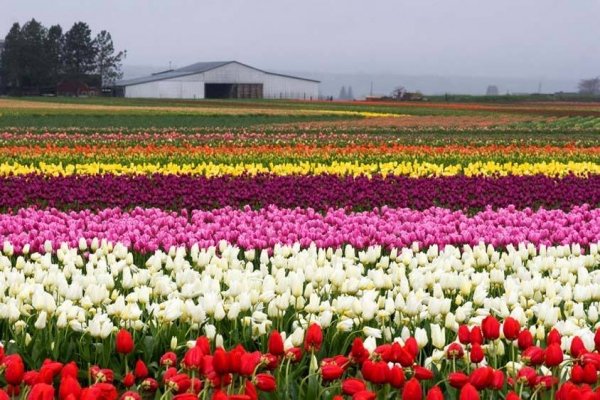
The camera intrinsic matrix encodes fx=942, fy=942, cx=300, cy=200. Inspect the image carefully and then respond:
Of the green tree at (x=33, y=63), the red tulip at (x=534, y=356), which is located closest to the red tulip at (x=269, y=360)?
the red tulip at (x=534, y=356)

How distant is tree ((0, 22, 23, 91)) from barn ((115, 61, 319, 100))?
37.0 feet

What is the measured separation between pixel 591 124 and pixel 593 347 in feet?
127

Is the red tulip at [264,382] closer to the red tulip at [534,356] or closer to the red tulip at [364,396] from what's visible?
the red tulip at [364,396]

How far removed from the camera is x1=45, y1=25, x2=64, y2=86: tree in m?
100

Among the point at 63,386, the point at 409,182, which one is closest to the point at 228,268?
the point at 63,386

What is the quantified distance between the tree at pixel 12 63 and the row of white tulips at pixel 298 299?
315 ft

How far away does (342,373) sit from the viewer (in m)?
4.00

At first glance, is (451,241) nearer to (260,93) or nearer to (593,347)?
(593,347)

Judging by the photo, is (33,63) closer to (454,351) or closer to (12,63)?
(12,63)

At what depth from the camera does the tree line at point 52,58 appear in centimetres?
9806

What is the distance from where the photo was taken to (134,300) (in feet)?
17.2

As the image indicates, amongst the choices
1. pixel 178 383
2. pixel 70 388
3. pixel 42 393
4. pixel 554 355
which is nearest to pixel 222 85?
pixel 554 355

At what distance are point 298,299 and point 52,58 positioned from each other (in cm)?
10112

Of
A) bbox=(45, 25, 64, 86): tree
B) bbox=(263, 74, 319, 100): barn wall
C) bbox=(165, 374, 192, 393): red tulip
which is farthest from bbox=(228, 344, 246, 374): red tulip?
bbox=(45, 25, 64, 86): tree
